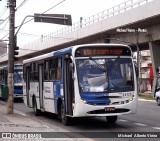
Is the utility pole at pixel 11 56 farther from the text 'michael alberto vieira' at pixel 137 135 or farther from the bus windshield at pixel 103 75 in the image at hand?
the text 'michael alberto vieira' at pixel 137 135

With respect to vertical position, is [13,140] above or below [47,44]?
below

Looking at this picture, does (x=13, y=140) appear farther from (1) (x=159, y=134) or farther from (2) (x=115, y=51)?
(2) (x=115, y=51)

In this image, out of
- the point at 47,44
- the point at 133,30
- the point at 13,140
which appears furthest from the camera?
the point at 47,44

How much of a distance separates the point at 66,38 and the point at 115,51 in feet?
142

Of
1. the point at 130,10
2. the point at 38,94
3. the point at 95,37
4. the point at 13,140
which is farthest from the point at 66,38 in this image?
the point at 13,140

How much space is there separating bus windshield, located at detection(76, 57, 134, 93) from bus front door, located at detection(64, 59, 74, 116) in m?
0.55

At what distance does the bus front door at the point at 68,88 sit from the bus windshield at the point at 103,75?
549mm

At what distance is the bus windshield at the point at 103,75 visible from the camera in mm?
15000

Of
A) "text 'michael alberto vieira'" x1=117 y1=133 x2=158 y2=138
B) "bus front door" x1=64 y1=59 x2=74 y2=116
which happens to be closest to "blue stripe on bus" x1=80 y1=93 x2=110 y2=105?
"bus front door" x1=64 y1=59 x2=74 y2=116

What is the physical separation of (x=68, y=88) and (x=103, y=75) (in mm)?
1410

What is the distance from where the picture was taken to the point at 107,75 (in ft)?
49.5

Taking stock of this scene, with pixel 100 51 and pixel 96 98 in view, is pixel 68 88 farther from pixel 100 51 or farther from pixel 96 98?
A: pixel 100 51

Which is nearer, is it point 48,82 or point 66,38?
point 48,82

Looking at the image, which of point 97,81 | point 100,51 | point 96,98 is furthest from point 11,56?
point 96,98
